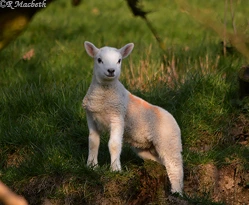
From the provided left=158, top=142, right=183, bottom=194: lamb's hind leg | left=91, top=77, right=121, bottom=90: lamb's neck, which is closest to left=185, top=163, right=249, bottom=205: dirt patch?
left=158, top=142, right=183, bottom=194: lamb's hind leg

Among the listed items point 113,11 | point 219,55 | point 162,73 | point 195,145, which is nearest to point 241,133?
point 195,145

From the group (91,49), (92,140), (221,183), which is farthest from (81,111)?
(221,183)

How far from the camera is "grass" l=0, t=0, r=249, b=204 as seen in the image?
4914 mm

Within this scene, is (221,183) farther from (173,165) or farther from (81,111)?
(81,111)

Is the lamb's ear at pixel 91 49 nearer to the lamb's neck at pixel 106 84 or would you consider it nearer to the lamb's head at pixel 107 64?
the lamb's head at pixel 107 64

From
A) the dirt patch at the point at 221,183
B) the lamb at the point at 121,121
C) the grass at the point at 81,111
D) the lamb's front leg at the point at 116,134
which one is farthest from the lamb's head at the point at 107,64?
the dirt patch at the point at 221,183

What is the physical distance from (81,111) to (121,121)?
1571 millimetres

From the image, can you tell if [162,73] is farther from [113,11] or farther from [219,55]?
[113,11]

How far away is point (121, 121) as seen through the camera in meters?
4.59

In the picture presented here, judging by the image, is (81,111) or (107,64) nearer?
(107,64)

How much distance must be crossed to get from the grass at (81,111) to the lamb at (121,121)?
264 millimetres

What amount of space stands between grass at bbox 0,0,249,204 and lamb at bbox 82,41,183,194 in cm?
26

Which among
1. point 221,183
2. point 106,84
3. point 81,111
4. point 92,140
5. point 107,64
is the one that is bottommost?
point 221,183

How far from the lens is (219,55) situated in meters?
7.87
